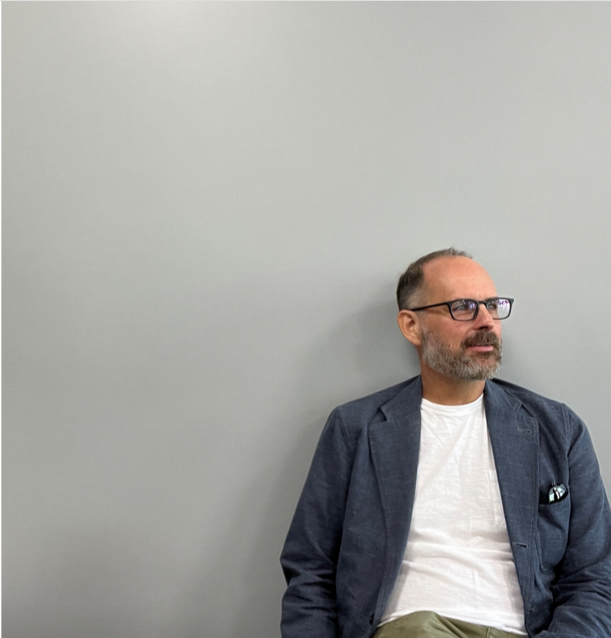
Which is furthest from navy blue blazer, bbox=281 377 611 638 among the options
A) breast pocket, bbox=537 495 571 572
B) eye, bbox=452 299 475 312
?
eye, bbox=452 299 475 312

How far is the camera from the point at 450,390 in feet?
5.14

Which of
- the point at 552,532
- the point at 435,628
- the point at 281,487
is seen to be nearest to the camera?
the point at 435,628

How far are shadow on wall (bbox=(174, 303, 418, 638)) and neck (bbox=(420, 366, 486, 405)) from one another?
→ 6.1 inches

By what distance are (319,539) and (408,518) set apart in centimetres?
24

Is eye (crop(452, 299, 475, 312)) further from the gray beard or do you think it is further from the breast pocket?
the breast pocket

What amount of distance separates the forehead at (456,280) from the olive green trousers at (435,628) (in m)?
0.73

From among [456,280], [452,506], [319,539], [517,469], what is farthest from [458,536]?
[456,280]

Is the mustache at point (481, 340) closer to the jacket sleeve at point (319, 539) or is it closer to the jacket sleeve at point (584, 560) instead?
the jacket sleeve at point (584, 560)

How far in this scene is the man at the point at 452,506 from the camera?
1.38 metres

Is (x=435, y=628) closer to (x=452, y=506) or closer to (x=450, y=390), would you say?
(x=452, y=506)

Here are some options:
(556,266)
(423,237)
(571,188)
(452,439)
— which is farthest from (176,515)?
(571,188)

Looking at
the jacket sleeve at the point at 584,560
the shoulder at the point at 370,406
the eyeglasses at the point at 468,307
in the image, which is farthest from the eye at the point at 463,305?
the jacket sleeve at the point at 584,560

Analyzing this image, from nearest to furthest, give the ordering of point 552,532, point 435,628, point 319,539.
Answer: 1. point 435,628
2. point 552,532
3. point 319,539

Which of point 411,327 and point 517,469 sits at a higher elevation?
point 411,327
